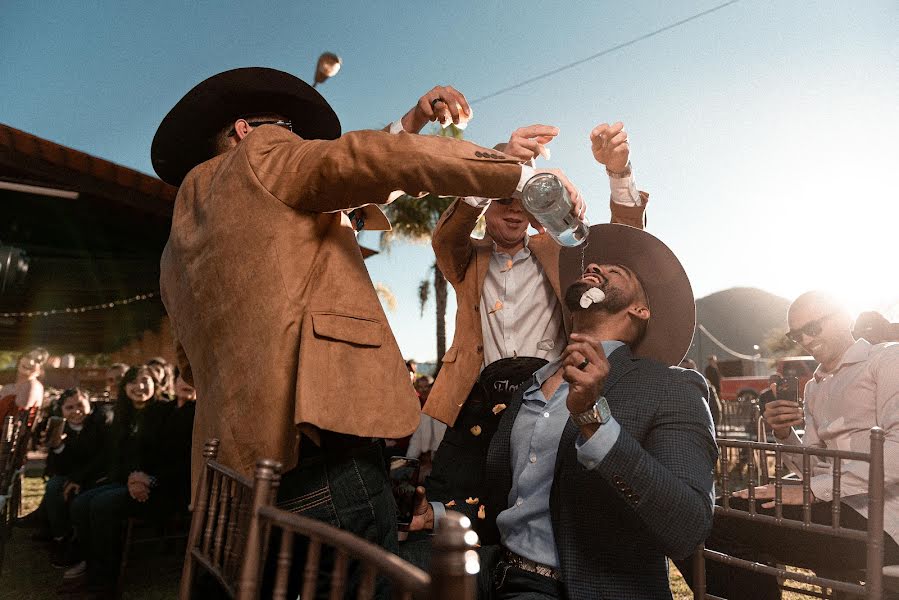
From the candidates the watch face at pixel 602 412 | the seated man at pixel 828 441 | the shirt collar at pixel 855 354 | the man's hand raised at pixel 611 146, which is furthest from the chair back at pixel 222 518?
the shirt collar at pixel 855 354

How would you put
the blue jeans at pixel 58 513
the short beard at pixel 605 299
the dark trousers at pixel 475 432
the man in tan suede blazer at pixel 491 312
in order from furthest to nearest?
the blue jeans at pixel 58 513
the man in tan suede blazer at pixel 491 312
the dark trousers at pixel 475 432
the short beard at pixel 605 299

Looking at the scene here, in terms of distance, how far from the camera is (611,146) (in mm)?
2596

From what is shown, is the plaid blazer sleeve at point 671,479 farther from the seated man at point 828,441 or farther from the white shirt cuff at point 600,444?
the seated man at point 828,441

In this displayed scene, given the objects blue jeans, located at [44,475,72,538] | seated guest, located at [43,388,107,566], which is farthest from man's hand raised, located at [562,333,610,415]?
blue jeans, located at [44,475,72,538]

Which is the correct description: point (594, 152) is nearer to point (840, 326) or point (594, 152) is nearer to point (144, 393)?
point (840, 326)

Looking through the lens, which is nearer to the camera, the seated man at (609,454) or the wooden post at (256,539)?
the wooden post at (256,539)

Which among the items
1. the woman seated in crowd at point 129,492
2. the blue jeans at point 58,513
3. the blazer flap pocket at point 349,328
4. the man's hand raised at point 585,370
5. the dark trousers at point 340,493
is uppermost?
the blazer flap pocket at point 349,328

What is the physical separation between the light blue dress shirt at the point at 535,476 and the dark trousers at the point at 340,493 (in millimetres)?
459

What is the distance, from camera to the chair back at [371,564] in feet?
2.11

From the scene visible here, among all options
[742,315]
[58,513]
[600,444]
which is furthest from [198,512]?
[742,315]

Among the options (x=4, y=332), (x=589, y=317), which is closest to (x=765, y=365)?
(x=4, y=332)

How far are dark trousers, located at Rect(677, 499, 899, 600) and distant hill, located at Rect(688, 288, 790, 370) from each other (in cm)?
11986

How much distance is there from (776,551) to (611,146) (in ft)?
6.35

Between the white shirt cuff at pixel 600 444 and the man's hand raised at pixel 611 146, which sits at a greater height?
the man's hand raised at pixel 611 146
